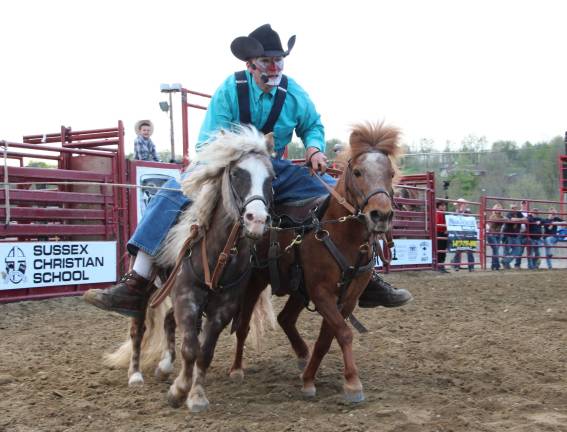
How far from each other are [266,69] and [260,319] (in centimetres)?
198

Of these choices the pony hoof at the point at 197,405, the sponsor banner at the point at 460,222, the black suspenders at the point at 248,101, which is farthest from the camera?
the sponsor banner at the point at 460,222

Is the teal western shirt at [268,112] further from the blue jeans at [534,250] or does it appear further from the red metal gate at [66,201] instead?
the blue jeans at [534,250]

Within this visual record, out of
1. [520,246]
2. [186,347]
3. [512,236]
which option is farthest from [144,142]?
[512,236]

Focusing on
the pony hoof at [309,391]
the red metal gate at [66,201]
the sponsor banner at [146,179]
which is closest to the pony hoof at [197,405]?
the pony hoof at [309,391]

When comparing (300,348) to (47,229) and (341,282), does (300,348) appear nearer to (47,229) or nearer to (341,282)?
(341,282)

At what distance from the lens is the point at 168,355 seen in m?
4.73

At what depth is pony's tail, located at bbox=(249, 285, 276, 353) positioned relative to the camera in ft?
17.4

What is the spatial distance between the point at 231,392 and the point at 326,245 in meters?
1.15

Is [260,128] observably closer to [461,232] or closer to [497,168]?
[461,232]

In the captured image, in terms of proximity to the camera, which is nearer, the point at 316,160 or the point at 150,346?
the point at 316,160

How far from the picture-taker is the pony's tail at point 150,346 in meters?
4.90

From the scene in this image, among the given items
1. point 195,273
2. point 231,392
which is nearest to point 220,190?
point 195,273

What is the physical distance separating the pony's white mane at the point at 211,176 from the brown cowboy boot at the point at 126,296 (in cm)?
39

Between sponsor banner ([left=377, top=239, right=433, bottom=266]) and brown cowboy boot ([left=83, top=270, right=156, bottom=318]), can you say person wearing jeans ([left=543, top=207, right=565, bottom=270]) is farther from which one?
brown cowboy boot ([left=83, top=270, right=156, bottom=318])
